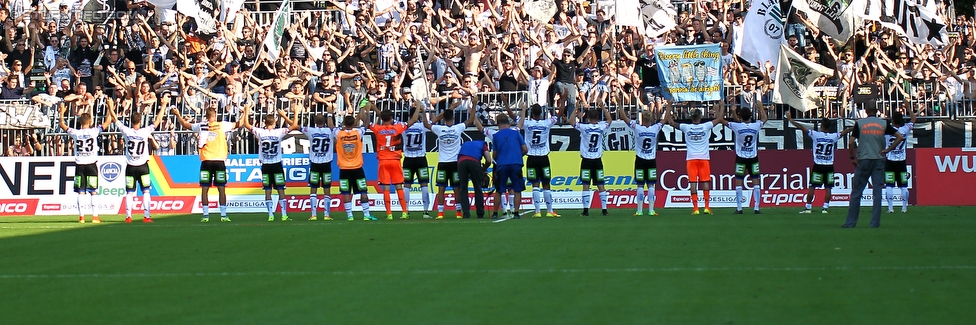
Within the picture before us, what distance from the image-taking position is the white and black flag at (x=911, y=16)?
1032 inches

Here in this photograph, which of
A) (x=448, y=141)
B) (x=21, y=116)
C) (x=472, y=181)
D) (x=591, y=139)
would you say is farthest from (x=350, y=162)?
(x=21, y=116)

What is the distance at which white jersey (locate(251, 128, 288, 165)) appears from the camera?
21.8m

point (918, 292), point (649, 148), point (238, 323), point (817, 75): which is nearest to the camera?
point (238, 323)

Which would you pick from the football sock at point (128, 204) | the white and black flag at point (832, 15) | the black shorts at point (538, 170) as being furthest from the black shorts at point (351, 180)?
the white and black flag at point (832, 15)

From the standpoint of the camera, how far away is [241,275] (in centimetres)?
1102

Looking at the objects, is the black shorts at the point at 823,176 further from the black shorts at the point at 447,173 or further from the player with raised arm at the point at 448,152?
the black shorts at the point at 447,173

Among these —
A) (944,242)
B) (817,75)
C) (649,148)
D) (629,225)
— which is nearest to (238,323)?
(944,242)

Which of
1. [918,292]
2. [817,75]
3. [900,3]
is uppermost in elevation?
[900,3]

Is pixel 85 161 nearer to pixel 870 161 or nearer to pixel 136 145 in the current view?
pixel 136 145

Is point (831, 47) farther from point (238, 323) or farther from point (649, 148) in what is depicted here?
point (238, 323)

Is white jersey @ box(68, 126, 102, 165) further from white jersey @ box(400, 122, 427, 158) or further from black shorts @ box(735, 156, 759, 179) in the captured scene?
black shorts @ box(735, 156, 759, 179)

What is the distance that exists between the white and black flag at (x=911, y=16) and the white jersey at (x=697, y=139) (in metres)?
6.51

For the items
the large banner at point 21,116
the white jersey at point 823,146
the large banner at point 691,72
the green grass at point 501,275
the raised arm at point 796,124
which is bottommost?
the green grass at point 501,275

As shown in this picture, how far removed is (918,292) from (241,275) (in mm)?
5957
